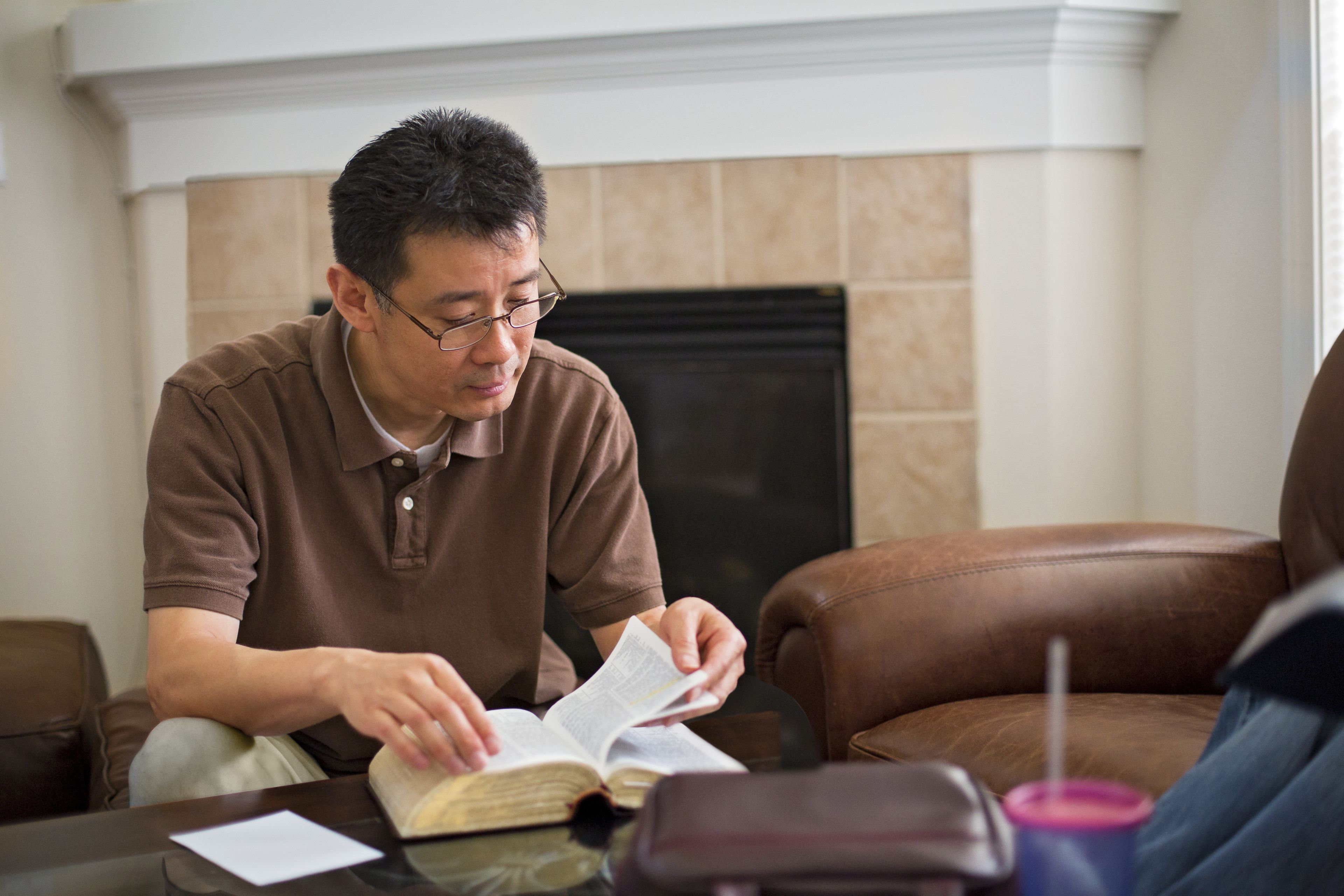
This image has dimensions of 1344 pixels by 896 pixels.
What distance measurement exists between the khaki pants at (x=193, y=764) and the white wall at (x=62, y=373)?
4.82 feet

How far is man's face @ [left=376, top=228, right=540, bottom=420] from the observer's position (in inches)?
46.9

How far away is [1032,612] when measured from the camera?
136cm

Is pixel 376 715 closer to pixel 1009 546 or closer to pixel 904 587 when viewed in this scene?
pixel 904 587

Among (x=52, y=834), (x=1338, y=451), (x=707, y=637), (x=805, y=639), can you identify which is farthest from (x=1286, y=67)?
(x=52, y=834)

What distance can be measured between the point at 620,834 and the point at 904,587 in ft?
1.95

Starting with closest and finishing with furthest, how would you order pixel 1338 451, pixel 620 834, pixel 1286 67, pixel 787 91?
pixel 620 834 → pixel 1338 451 → pixel 1286 67 → pixel 787 91

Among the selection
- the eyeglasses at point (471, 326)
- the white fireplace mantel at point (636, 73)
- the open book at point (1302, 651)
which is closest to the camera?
the open book at point (1302, 651)

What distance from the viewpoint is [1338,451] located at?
1.33m

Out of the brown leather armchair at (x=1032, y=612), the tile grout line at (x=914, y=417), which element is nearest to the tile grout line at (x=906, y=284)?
the tile grout line at (x=914, y=417)

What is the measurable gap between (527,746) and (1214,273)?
162cm

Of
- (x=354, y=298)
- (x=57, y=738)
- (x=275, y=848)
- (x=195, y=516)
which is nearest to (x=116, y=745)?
(x=57, y=738)

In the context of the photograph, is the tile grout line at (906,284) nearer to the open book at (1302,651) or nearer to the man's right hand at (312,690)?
the man's right hand at (312,690)

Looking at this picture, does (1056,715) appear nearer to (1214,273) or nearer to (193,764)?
(193,764)

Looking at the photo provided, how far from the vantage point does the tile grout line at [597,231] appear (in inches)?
87.6
